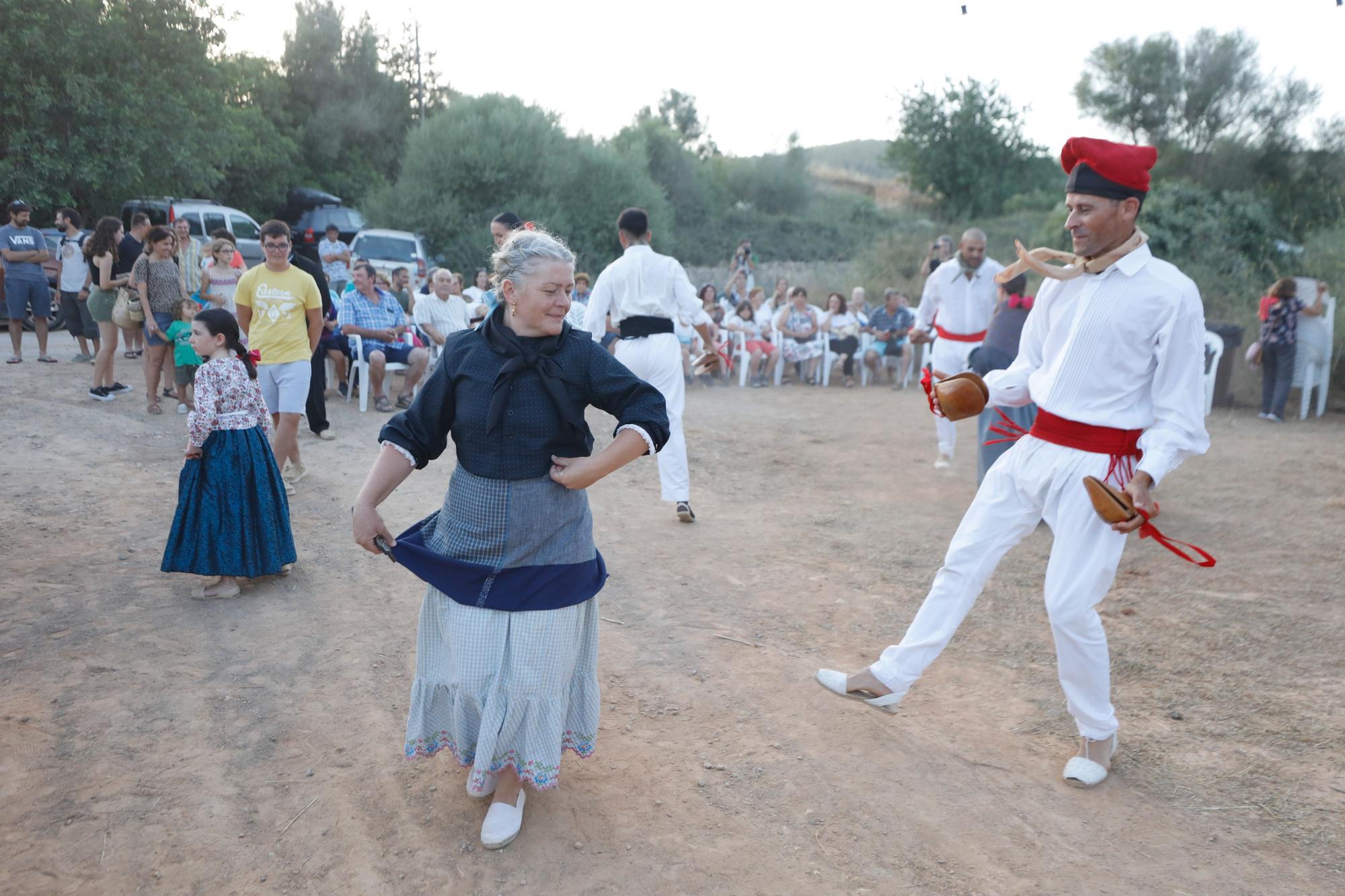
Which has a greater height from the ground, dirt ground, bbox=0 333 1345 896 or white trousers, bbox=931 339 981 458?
white trousers, bbox=931 339 981 458

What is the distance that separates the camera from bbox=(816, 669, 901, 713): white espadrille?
3.74 metres

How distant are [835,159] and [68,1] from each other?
2981 inches

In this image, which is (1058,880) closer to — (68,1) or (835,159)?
(68,1)

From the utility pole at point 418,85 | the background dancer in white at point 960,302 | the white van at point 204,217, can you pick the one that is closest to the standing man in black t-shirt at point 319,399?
the background dancer in white at point 960,302

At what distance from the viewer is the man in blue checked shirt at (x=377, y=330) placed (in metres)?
10.2

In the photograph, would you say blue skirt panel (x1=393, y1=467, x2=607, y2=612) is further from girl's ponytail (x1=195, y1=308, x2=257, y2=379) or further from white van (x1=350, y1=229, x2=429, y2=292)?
white van (x1=350, y1=229, x2=429, y2=292)

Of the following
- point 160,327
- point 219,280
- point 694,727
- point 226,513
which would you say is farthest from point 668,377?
point 160,327

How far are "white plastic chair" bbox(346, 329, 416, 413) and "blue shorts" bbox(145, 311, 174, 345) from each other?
190cm

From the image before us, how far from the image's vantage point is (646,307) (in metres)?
6.54

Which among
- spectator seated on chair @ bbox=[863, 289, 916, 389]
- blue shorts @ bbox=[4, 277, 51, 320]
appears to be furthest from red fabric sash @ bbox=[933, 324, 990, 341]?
blue shorts @ bbox=[4, 277, 51, 320]

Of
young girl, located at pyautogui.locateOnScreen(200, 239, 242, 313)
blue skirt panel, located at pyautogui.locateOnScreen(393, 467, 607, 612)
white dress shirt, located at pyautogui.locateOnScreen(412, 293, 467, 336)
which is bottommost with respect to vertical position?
blue skirt panel, located at pyautogui.locateOnScreen(393, 467, 607, 612)

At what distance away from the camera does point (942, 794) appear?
134 inches

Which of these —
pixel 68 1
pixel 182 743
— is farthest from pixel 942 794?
pixel 68 1

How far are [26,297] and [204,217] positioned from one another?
8.80 m
